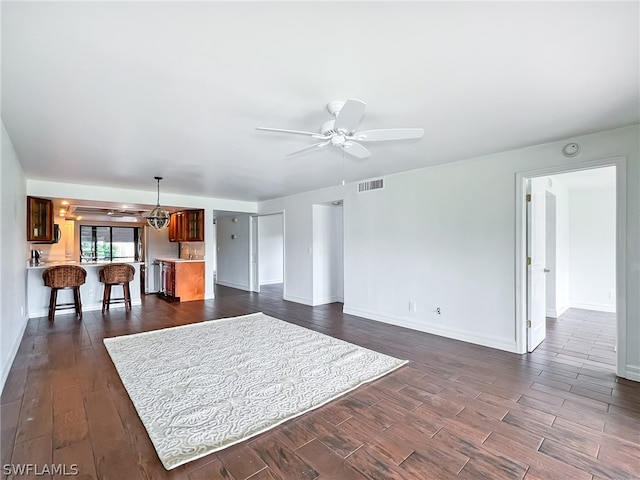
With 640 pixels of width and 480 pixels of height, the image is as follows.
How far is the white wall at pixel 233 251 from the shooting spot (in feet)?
27.9

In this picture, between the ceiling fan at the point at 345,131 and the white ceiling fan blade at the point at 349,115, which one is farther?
the ceiling fan at the point at 345,131

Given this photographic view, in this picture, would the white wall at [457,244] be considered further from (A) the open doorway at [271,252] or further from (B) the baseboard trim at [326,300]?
(A) the open doorway at [271,252]

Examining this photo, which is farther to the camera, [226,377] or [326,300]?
[326,300]

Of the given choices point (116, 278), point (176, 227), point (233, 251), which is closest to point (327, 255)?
point (233, 251)

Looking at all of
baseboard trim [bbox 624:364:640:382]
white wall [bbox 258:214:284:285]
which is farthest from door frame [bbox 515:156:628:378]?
white wall [bbox 258:214:284:285]

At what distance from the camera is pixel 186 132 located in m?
3.02

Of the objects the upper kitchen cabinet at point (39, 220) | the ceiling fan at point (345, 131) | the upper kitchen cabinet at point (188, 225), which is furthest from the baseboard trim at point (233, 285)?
the ceiling fan at point (345, 131)

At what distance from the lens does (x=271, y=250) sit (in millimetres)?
10070

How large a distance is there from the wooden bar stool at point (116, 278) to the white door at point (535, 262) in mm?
6462

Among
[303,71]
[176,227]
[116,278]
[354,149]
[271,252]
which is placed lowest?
[116,278]

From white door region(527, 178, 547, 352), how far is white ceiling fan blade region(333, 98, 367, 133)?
2623 mm

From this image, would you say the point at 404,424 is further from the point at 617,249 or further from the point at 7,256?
the point at 7,256

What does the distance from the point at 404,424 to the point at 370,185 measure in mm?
3766

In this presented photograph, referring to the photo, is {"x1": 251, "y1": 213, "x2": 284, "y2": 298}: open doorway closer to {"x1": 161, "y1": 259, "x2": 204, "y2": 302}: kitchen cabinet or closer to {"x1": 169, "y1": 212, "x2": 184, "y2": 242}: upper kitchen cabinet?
{"x1": 161, "y1": 259, "x2": 204, "y2": 302}: kitchen cabinet
